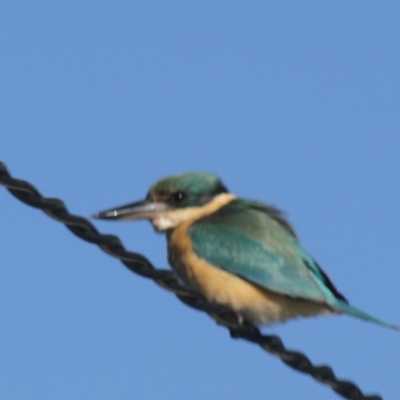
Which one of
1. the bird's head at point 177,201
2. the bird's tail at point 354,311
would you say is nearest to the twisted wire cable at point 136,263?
the bird's tail at point 354,311

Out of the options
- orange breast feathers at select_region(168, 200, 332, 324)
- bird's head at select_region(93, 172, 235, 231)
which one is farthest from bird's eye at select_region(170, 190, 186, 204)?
orange breast feathers at select_region(168, 200, 332, 324)

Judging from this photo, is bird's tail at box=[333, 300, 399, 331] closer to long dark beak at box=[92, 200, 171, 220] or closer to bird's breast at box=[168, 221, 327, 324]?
bird's breast at box=[168, 221, 327, 324]

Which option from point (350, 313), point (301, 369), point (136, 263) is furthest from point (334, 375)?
point (350, 313)

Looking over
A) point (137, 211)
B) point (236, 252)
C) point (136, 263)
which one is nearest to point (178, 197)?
point (137, 211)

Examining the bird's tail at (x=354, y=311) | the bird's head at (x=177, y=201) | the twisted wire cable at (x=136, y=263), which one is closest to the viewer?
the twisted wire cable at (x=136, y=263)

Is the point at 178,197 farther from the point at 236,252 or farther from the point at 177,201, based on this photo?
the point at 236,252

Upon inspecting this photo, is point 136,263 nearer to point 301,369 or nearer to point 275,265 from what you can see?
point 301,369

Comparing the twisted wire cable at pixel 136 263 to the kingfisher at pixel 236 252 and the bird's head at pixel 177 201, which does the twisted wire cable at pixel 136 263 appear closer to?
the kingfisher at pixel 236 252
